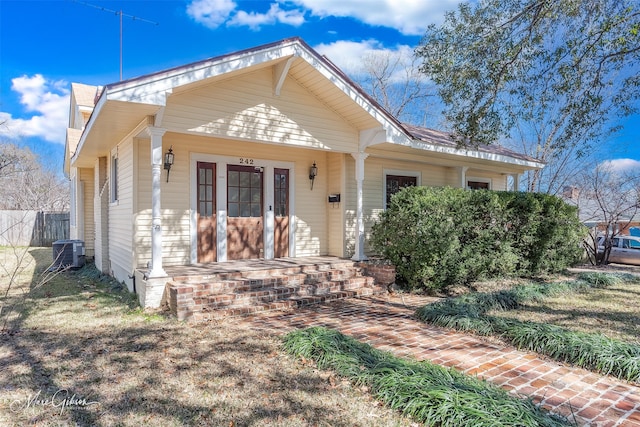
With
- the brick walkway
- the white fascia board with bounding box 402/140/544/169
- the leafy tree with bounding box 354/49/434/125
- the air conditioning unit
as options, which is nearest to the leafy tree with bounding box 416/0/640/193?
the white fascia board with bounding box 402/140/544/169

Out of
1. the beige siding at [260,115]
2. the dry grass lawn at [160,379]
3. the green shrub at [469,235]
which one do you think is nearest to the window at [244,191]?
the beige siding at [260,115]

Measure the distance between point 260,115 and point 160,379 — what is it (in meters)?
4.59

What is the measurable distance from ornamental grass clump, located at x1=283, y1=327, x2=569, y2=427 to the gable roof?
393 centimetres

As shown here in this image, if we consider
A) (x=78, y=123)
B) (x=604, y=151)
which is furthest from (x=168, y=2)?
(x=604, y=151)

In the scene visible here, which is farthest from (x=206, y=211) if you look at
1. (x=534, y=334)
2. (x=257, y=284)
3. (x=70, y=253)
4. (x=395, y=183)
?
(x=534, y=334)

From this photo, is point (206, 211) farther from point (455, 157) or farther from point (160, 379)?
point (455, 157)

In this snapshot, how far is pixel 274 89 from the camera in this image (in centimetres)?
679

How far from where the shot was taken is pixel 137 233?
662 centimetres

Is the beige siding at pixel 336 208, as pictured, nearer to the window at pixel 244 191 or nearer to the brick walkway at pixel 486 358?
the window at pixel 244 191

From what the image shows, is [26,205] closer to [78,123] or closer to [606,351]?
[78,123]

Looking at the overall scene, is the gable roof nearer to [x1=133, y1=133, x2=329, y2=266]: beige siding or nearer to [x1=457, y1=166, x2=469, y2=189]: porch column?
[x1=133, y1=133, x2=329, y2=266]: beige siding

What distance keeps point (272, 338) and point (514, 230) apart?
6.55 m

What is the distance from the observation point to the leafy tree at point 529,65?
6656 millimetres

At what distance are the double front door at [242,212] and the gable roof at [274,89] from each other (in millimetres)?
1781
